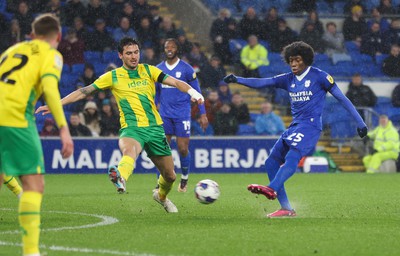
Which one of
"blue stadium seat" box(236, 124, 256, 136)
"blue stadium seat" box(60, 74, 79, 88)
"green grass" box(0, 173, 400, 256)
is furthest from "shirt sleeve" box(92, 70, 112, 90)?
"blue stadium seat" box(60, 74, 79, 88)

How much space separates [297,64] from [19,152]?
444cm

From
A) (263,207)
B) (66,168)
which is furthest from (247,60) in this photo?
(263,207)

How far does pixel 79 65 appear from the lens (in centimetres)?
2283

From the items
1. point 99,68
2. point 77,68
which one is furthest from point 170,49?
point 99,68

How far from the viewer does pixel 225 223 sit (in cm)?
961

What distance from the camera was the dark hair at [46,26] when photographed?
6867 mm

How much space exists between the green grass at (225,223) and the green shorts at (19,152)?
2.78 ft

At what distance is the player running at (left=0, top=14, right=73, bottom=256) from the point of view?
6617 millimetres

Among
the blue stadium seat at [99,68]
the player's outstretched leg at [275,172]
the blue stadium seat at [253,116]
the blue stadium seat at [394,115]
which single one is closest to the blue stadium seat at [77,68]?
the blue stadium seat at [99,68]

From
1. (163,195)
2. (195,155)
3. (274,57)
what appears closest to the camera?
(163,195)

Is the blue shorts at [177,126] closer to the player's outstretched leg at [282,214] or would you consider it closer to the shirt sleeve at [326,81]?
the player's outstretched leg at [282,214]

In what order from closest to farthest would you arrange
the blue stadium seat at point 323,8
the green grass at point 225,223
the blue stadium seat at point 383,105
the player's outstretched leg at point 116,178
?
1. the green grass at point 225,223
2. the player's outstretched leg at point 116,178
3. the blue stadium seat at point 383,105
4. the blue stadium seat at point 323,8

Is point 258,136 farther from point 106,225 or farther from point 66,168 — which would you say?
point 106,225

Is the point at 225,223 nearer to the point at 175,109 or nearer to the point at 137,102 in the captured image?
the point at 137,102
